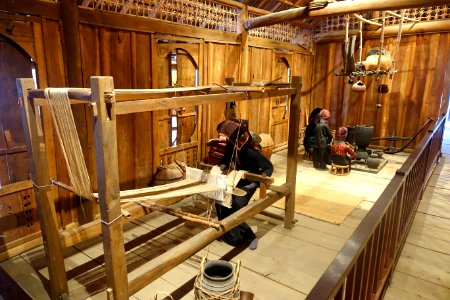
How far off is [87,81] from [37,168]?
168 centimetres

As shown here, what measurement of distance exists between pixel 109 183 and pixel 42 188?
1096 mm

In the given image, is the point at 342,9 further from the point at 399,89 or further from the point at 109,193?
the point at 109,193

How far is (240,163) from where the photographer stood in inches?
157

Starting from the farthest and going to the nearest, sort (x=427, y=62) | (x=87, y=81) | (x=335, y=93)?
(x=335, y=93)
(x=427, y=62)
(x=87, y=81)

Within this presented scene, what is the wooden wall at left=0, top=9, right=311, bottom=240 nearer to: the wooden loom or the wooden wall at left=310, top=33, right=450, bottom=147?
the wooden loom

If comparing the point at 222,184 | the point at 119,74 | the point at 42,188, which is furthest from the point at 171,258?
the point at 119,74

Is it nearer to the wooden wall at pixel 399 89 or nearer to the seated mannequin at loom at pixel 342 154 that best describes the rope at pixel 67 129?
the seated mannequin at loom at pixel 342 154

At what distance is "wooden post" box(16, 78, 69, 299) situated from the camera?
2.53 m

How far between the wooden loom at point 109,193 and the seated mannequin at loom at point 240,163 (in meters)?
0.34

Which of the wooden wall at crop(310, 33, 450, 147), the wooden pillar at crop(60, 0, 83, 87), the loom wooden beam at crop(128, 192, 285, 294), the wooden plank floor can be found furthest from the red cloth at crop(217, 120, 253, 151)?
the wooden wall at crop(310, 33, 450, 147)

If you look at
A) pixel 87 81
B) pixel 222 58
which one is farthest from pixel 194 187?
pixel 222 58

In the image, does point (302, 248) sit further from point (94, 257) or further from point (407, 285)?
point (94, 257)

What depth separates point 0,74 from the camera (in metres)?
3.35

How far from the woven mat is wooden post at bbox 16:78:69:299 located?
3.19 m
